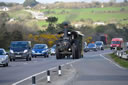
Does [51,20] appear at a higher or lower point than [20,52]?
higher

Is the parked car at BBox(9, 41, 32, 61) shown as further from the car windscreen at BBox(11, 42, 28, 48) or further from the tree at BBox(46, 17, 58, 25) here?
the tree at BBox(46, 17, 58, 25)

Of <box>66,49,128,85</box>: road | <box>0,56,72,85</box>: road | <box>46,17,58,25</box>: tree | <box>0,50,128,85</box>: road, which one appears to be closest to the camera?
<box>66,49,128,85</box>: road

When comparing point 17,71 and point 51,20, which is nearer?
point 17,71

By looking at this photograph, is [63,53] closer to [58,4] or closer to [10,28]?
[58,4]

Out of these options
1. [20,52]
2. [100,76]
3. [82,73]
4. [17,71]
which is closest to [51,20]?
[20,52]

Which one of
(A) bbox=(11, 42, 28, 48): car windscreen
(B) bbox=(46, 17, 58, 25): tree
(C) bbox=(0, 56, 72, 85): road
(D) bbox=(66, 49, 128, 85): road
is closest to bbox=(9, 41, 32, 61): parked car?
(A) bbox=(11, 42, 28, 48): car windscreen

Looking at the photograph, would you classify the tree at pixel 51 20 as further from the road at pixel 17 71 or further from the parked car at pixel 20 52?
the road at pixel 17 71

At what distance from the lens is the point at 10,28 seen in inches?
4245

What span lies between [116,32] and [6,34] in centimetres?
10821

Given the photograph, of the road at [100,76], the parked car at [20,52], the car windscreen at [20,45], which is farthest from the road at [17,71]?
the car windscreen at [20,45]

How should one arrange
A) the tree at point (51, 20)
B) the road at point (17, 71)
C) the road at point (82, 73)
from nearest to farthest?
1. the road at point (82, 73)
2. the road at point (17, 71)
3. the tree at point (51, 20)

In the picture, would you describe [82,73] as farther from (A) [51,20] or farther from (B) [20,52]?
(A) [51,20]

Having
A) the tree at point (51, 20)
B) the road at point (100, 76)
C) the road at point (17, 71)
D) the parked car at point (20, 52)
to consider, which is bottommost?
the road at point (100, 76)

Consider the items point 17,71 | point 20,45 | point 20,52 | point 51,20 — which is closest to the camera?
point 17,71
